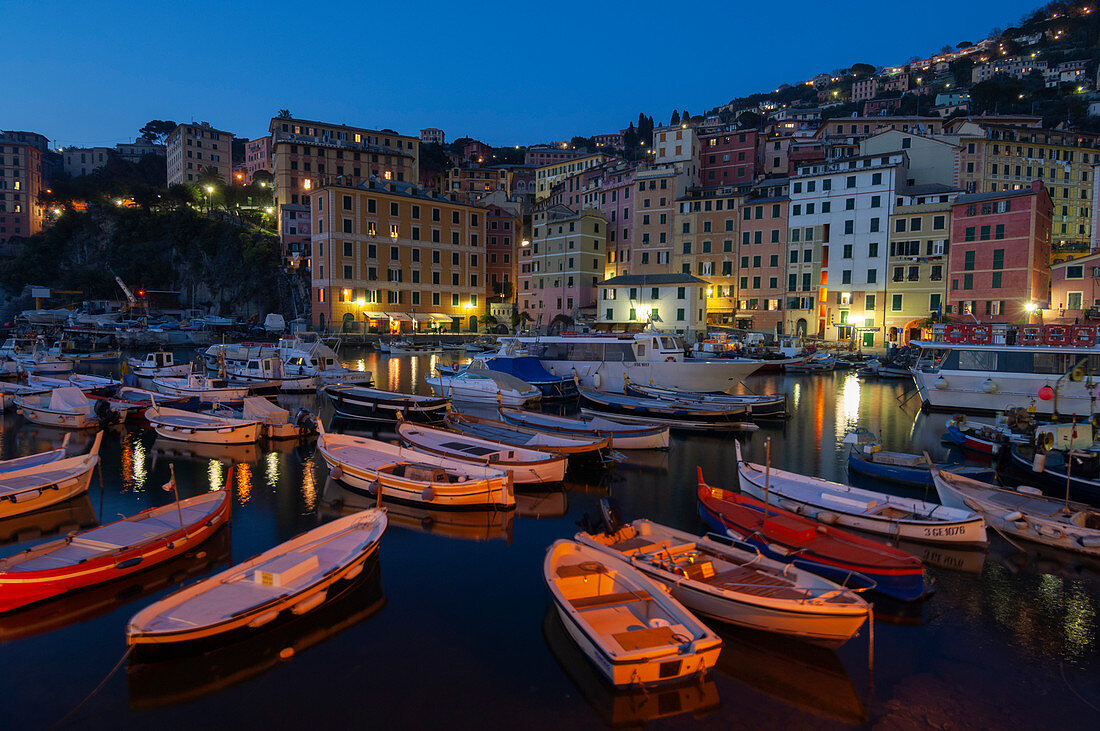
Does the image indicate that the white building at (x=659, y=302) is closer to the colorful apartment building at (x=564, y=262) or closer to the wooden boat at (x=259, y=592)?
the colorful apartment building at (x=564, y=262)

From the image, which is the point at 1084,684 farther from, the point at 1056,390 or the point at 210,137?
the point at 210,137

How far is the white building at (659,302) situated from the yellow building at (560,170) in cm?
3634

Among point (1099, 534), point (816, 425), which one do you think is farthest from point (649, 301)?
point (1099, 534)

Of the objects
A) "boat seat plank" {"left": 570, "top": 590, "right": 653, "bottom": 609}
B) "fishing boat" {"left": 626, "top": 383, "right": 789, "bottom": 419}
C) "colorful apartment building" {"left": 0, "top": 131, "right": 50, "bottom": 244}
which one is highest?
"colorful apartment building" {"left": 0, "top": 131, "right": 50, "bottom": 244}

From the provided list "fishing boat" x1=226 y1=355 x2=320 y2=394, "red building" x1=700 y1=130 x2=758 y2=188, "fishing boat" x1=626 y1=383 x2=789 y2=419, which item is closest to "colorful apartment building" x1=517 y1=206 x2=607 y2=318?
"red building" x1=700 y1=130 x2=758 y2=188

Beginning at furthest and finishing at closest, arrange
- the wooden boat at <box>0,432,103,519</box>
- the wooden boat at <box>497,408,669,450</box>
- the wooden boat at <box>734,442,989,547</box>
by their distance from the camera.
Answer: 1. the wooden boat at <box>497,408,669,450</box>
2. the wooden boat at <box>0,432,103,519</box>
3. the wooden boat at <box>734,442,989,547</box>

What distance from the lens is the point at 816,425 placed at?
2464cm

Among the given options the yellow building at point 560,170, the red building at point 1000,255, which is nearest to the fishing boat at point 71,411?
the red building at point 1000,255

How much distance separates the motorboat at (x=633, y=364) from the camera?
95.0 feet

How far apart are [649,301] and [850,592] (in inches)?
2188

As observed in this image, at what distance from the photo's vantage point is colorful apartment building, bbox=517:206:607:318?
232 feet

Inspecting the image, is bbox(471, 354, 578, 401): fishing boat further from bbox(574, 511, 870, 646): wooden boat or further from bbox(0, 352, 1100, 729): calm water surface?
bbox(574, 511, 870, 646): wooden boat

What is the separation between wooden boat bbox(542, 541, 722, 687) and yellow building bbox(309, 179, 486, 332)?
60.5 meters

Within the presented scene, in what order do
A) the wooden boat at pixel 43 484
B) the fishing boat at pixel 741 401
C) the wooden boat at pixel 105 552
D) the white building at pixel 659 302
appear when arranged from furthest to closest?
1. the white building at pixel 659 302
2. the fishing boat at pixel 741 401
3. the wooden boat at pixel 43 484
4. the wooden boat at pixel 105 552
